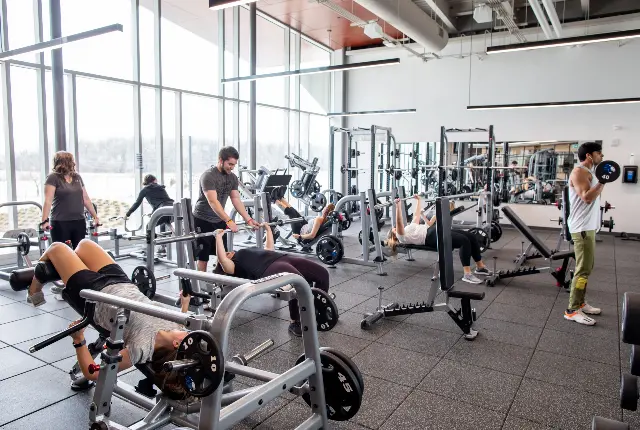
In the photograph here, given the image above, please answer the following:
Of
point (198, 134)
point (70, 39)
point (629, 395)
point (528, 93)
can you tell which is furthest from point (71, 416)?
point (528, 93)

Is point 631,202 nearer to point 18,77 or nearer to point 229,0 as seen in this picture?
point 229,0

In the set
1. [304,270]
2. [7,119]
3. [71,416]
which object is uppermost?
[7,119]

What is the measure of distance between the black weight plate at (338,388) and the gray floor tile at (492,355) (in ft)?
3.88

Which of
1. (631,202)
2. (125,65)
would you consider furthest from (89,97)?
(631,202)

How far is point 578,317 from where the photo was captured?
11.4ft

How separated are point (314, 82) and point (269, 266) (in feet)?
25.9

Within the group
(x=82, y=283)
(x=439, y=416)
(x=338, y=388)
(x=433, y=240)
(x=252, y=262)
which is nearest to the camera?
(x=338, y=388)

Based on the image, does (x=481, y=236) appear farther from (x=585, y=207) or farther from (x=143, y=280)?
(x=143, y=280)

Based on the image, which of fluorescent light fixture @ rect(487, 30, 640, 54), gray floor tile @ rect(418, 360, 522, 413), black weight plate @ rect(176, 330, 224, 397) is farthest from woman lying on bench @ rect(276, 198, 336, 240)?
black weight plate @ rect(176, 330, 224, 397)

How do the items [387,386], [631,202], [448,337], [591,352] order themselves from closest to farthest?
1. [387,386]
2. [591,352]
3. [448,337]
4. [631,202]

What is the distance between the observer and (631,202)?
8078 millimetres

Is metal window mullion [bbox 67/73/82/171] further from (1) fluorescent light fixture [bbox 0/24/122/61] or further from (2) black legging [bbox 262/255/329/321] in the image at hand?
(2) black legging [bbox 262/255/329/321]

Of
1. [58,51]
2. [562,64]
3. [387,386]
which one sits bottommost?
[387,386]

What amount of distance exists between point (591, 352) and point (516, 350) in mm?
463
